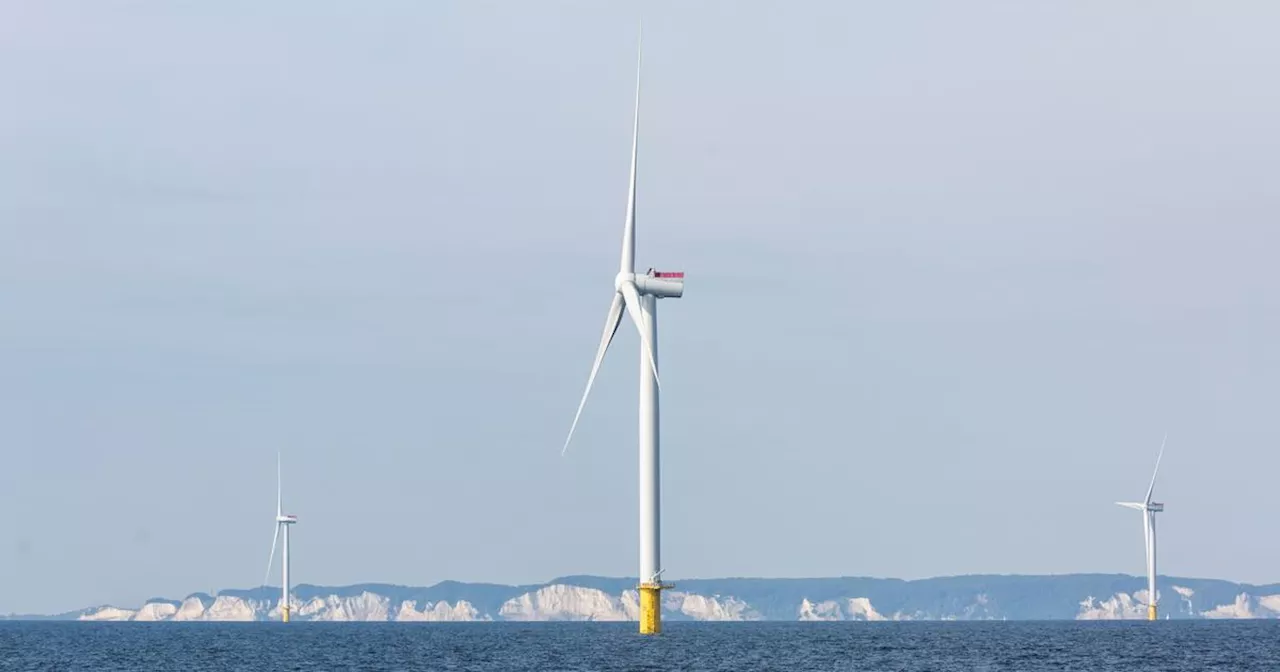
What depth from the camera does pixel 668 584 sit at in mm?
145875

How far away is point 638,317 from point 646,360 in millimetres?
3619

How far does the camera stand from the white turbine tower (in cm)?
14312

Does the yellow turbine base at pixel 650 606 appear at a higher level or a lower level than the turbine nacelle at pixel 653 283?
lower

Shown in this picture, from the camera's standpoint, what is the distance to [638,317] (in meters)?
A: 148

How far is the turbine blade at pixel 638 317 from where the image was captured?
146 metres

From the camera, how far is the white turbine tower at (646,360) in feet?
470

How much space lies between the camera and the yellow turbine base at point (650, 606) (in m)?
147

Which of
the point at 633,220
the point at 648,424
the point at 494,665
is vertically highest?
the point at 633,220

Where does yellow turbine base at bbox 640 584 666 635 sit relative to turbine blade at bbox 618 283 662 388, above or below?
below

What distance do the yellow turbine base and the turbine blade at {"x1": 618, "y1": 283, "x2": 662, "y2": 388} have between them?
16.7 metres

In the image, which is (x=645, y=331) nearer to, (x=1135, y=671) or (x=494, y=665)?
(x=494, y=665)

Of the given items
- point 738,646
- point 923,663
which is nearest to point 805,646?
point 738,646

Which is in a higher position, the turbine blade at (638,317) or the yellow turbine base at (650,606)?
the turbine blade at (638,317)

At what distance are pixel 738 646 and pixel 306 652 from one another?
4475cm
